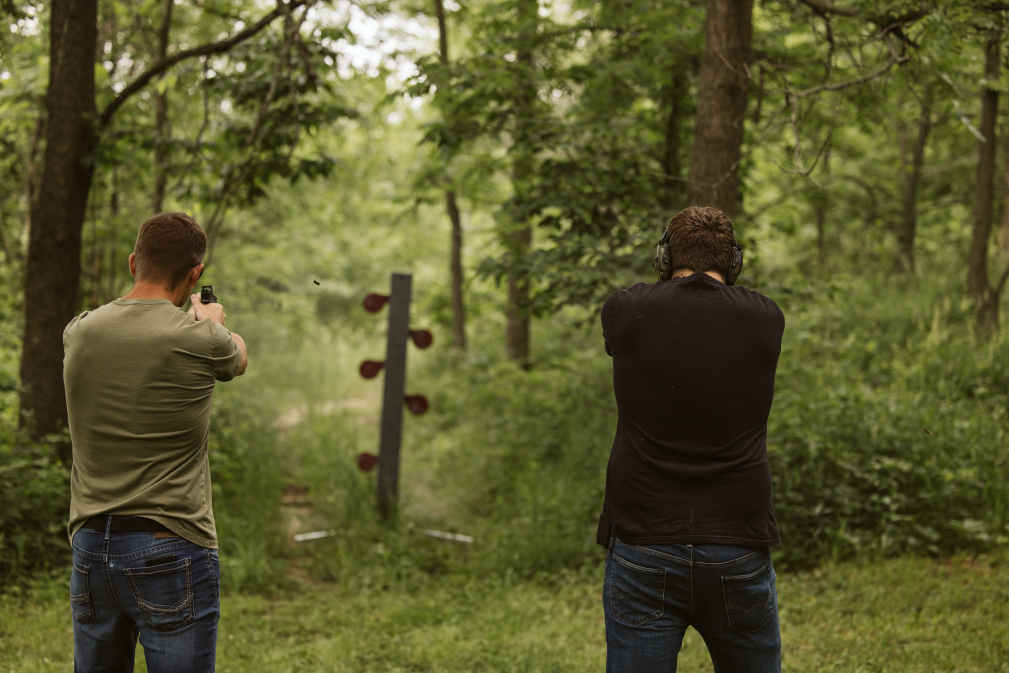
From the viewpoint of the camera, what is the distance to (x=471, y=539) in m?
→ 6.53

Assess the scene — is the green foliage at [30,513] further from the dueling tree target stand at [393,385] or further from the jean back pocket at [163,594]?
the jean back pocket at [163,594]

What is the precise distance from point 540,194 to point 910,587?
13.1ft

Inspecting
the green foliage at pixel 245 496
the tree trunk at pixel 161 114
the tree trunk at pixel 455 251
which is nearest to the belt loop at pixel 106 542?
A: the green foliage at pixel 245 496

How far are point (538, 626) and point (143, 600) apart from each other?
3.11 meters

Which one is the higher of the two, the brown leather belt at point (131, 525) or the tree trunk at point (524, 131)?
the tree trunk at point (524, 131)

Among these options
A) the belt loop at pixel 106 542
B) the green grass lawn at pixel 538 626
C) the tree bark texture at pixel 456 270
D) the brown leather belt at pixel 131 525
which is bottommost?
the green grass lawn at pixel 538 626

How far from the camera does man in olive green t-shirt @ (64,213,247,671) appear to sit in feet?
7.32

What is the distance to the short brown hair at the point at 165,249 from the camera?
238 centimetres

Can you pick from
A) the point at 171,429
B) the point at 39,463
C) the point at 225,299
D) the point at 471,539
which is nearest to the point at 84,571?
the point at 171,429

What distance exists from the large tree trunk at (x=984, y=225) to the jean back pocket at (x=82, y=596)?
9.02m

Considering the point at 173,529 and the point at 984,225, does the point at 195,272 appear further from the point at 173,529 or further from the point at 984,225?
the point at 984,225

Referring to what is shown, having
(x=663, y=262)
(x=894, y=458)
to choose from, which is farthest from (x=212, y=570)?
(x=894, y=458)

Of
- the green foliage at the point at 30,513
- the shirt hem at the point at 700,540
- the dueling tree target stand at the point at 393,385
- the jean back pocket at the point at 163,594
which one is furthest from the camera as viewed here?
the dueling tree target stand at the point at 393,385

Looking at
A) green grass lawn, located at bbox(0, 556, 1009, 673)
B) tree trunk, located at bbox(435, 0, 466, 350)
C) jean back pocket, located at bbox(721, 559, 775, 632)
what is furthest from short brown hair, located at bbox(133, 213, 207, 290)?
tree trunk, located at bbox(435, 0, 466, 350)
